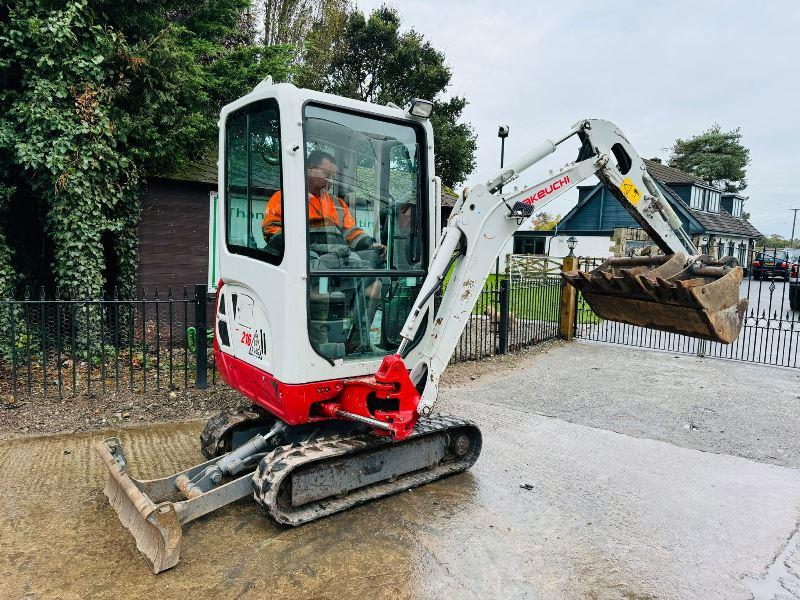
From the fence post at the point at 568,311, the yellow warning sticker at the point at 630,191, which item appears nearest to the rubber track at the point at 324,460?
the yellow warning sticker at the point at 630,191

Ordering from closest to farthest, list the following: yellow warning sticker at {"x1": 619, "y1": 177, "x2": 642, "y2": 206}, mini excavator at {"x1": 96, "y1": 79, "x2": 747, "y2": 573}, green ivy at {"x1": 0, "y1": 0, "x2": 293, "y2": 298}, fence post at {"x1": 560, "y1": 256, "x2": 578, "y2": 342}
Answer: mini excavator at {"x1": 96, "y1": 79, "x2": 747, "y2": 573}, yellow warning sticker at {"x1": 619, "y1": 177, "x2": 642, "y2": 206}, green ivy at {"x1": 0, "y1": 0, "x2": 293, "y2": 298}, fence post at {"x1": 560, "y1": 256, "x2": 578, "y2": 342}

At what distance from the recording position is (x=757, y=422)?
611cm

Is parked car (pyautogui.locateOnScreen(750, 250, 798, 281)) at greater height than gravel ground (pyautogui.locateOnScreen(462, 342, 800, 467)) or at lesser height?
greater

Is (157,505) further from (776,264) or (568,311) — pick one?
(776,264)

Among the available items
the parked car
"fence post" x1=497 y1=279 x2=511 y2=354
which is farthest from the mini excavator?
the parked car

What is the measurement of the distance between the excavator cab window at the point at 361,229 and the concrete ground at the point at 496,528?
124 centimetres

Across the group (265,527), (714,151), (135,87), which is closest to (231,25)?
(135,87)

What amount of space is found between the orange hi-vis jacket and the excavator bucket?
81.0 inches

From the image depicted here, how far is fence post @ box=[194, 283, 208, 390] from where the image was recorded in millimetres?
6004

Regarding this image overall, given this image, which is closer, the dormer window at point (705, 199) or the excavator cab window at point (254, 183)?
the excavator cab window at point (254, 183)

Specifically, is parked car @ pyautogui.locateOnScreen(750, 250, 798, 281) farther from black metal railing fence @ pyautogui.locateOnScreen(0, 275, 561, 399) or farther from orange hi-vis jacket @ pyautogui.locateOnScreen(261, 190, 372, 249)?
orange hi-vis jacket @ pyautogui.locateOnScreen(261, 190, 372, 249)

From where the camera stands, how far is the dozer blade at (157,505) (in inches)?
118

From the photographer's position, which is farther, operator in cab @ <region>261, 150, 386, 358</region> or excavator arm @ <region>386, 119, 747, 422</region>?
excavator arm @ <region>386, 119, 747, 422</region>

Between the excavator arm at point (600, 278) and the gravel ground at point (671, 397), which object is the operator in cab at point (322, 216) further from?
the gravel ground at point (671, 397)
